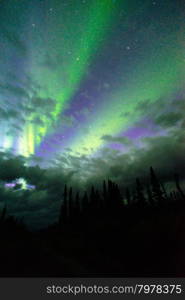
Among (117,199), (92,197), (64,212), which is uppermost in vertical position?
(92,197)

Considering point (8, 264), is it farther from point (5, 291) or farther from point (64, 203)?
point (64, 203)

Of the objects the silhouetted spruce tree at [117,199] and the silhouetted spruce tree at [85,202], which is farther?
the silhouetted spruce tree at [85,202]

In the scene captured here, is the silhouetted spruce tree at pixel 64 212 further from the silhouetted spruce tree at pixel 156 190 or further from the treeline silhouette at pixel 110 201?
the silhouetted spruce tree at pixel 156 190

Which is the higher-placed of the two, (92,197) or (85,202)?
(92,197)

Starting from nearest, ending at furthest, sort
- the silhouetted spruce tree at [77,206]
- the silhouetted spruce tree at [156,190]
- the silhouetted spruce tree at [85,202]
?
1. the silhouetted spruce tree at [156,190]
2. the silhouetted spruce tree at [77,206]
3. the silhouetted spruce tree at [85,202]

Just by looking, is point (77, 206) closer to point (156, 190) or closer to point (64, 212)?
point (64, 212)

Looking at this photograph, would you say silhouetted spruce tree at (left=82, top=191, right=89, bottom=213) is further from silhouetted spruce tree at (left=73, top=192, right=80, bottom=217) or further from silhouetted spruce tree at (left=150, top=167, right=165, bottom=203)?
silhouetted spruce tree at (left=150, top=167, right=165, bottom=203)

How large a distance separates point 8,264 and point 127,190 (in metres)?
68.2

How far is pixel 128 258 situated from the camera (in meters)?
14.3

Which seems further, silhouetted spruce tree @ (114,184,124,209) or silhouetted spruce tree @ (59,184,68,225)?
silhouetted spruce tree @ (59,184,68,225)

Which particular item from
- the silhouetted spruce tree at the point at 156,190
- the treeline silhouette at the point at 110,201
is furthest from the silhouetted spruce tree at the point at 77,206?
the silhouetted spruce tree at the point at 156,190

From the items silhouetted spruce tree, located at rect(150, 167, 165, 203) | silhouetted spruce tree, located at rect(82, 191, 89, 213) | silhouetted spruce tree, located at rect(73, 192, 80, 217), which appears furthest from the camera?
silhouetted spruce tree, located at rect(82, 191, 89, 213)

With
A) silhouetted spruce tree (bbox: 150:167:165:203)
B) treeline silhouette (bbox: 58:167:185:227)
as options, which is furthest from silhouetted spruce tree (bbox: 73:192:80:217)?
silhouetted spruce tree (bbox: 150:167:165:203)

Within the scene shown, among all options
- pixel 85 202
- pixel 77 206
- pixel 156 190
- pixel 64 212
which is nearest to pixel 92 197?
pixel 85 202
